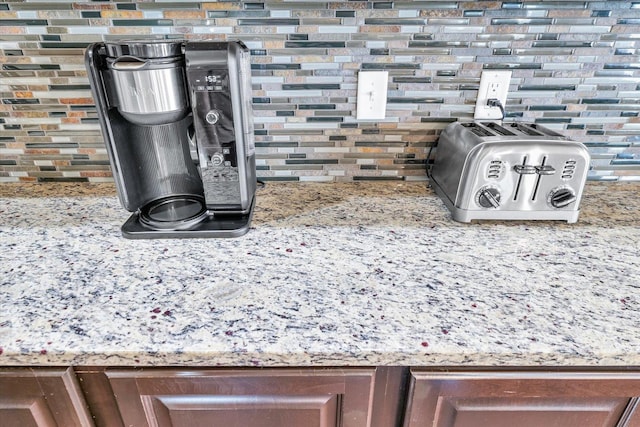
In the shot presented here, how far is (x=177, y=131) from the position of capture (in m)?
0.87

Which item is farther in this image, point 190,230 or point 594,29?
point 594,29

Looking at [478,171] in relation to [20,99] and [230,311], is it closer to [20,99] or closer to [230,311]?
[230,311]

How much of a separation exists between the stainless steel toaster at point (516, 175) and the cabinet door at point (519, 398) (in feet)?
1.24

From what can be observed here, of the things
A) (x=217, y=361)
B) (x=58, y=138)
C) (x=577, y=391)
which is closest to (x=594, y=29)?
(x=577, y=391)

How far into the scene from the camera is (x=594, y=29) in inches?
37.6

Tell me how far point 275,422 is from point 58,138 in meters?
0.93

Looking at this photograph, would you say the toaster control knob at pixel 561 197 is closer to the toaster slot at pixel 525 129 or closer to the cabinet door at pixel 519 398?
the toaster slot at pixel 525 129

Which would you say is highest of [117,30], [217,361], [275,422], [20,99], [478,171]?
[117,30]

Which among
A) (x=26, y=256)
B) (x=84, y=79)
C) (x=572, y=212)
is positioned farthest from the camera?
(x=84, y=79)

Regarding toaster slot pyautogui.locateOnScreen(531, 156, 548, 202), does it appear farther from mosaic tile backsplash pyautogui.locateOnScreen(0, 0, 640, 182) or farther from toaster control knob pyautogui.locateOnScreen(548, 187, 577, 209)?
mosaic tile backsplash pyautogui.locateOnScreen(0, 0, 640, 182)

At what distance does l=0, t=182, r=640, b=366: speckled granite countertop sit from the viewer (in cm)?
55

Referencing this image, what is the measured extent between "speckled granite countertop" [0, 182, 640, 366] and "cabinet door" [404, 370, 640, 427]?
51 millimetres

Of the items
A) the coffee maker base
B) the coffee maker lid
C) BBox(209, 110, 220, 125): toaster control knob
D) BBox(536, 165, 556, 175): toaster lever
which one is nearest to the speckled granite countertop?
the coffee maker base

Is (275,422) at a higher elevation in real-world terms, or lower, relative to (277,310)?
lower
